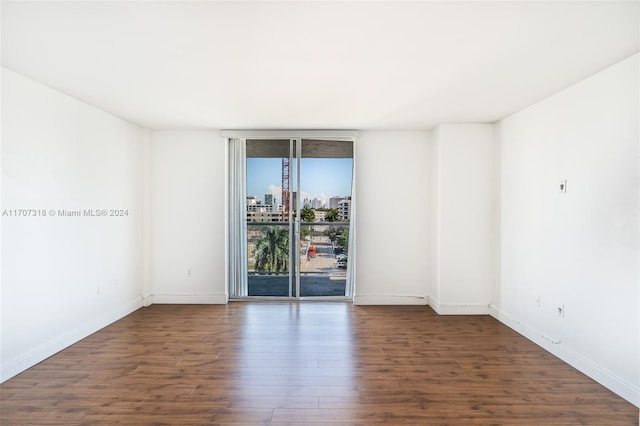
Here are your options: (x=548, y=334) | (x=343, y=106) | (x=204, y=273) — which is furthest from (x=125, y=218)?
(x=548, y=334)

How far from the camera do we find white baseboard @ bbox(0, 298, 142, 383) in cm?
270

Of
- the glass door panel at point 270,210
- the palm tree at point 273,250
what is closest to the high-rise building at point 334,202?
the glass door panel at point 270,210

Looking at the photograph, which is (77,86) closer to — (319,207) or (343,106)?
(343,106)

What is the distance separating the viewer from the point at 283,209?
16.4 ft

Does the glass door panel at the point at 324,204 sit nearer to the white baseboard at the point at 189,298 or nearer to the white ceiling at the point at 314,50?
the white baseboard at the point at 189,298

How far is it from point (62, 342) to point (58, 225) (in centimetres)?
111

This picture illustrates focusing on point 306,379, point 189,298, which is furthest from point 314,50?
point 189,298

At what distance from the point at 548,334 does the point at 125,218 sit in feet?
16.1

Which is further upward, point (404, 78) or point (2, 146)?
point (404, 78)

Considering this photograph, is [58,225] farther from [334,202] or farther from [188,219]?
[334,202]

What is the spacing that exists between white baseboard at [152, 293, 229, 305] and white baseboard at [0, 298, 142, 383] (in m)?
0.37

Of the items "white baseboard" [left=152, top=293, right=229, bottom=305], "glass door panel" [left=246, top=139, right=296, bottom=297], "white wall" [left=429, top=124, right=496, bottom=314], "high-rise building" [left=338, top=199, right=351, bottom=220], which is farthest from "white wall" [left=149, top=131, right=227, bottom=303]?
"white wall" [left=429, top=124, right=496, bottom=314]

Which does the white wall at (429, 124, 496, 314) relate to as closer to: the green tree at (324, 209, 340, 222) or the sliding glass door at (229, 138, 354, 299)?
the sliding glass door at (229, 138, 354, 299)

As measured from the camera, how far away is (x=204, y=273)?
4.85 metres
